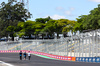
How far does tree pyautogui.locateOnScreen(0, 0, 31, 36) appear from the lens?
119 m

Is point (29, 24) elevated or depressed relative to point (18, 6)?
depressed

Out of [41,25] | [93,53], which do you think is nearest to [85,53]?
[93,53]

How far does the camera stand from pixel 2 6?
121500 millimetres

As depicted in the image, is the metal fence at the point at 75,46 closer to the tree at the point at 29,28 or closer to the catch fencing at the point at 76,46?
the catch fencing at the point at 76,46

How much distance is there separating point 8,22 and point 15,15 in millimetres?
4913

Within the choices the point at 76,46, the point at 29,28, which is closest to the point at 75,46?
the point at 76,46

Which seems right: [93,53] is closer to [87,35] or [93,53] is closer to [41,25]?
[87,35]

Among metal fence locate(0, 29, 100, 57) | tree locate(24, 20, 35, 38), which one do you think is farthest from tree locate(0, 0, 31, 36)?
metal fence locate(0, 29, 100, 57)

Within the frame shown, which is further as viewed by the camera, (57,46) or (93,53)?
(57,46)

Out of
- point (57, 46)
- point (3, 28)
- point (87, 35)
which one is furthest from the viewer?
point (3, 28)

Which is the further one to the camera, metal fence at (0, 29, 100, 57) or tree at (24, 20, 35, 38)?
tree at (24, 20, 35, 38)

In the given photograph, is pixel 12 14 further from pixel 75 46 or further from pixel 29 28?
pixel 75 46

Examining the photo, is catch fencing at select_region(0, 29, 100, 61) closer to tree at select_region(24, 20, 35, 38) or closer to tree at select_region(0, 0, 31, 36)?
tree at select_region(24, 20, 35, 38)

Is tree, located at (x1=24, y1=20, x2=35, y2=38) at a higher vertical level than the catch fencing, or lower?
higher
